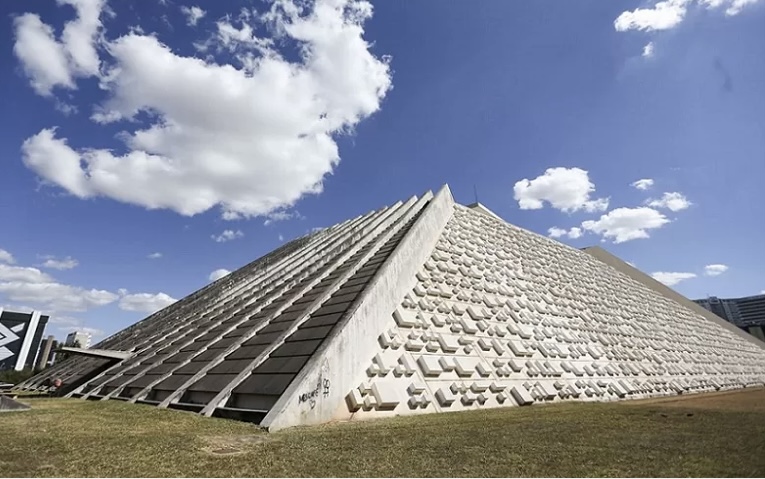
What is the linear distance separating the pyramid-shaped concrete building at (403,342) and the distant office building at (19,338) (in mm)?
34687

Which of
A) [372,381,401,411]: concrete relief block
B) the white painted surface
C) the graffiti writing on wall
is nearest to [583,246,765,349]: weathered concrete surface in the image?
[372,381,401,411]: concrete relief block

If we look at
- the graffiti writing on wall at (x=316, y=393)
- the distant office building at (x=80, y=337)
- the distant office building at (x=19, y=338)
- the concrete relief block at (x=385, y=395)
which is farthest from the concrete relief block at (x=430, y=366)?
the distant office building at (x=80, y=337)

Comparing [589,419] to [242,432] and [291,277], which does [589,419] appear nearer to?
[242,432]

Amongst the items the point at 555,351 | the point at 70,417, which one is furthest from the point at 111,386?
the point at 555,351

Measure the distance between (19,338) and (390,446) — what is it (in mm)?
54779

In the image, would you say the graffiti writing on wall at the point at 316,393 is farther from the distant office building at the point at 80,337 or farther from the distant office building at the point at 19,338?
the distant office building at the point at 80,337

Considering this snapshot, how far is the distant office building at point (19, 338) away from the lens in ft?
138

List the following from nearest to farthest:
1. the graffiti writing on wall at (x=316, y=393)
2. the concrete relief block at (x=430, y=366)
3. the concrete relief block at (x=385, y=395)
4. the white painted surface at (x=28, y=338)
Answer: the graffiti writing on wall at (x=316, y=393)
the concrete relief block at (x=385, y=395)
the concrete relief block at (x=430, y=366)
the white painted surface at (x=28, y=338)

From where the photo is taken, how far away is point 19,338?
142ft

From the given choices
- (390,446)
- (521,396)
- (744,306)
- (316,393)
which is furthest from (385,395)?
(744,306)

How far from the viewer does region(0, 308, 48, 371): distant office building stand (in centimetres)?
4209

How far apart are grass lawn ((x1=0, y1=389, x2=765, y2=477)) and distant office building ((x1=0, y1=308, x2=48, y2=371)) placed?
48631 mm

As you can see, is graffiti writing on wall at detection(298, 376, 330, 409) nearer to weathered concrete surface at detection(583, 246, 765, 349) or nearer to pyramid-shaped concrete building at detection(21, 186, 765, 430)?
pyramid-shaped concrete building at detection(21, 186, 765, 430)

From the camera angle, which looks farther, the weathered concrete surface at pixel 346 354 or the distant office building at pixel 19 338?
the distant office building at pixel 19 338
